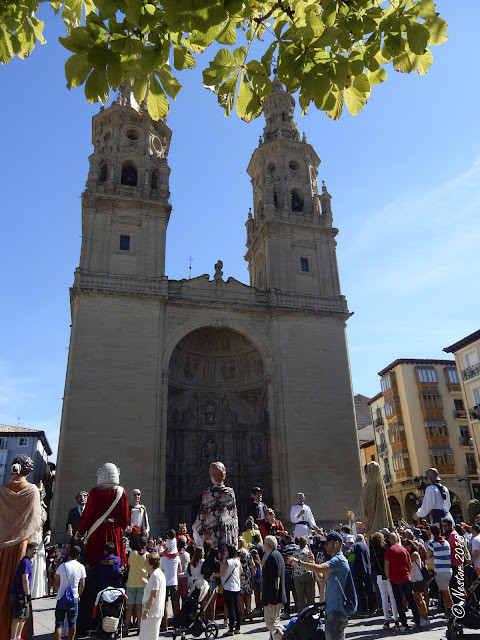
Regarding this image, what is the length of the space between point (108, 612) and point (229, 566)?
211cm

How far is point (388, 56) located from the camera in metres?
3.20

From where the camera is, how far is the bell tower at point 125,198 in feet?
82.9

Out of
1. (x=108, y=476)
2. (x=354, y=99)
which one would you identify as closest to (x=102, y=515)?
(x=108, y=476)

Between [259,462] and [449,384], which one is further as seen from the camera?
[449,384]

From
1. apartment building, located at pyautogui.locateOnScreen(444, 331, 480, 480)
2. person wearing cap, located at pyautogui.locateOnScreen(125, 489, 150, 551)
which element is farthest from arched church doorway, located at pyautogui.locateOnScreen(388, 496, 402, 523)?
person wearing cap, located at pyautogui.locateOnScreen(125, 489, 150, 551)

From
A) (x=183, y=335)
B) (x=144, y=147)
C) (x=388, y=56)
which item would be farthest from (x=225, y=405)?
(x=388, y=56)

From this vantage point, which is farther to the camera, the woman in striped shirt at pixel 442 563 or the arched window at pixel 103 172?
the arched window at pixel 103 172

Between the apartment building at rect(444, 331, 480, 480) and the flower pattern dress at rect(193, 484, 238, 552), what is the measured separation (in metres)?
25.7

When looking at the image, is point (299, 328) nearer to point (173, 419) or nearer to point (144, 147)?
point (173, 419)

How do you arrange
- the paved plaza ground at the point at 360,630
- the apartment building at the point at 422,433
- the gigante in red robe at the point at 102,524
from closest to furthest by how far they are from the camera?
the gigante in red robe at the point at 102,524 → the paved plaza ground at the point at 360,630 → the apartment building at the point at 422,433

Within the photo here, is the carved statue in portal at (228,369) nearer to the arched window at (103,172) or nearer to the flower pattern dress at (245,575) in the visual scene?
the arched window at (103,172)

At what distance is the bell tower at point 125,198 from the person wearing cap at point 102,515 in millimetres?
19562

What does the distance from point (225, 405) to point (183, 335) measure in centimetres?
481

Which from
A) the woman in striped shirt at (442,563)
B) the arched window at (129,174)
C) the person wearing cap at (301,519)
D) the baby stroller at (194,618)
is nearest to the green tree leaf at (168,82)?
the baby stroller at (194,618)
